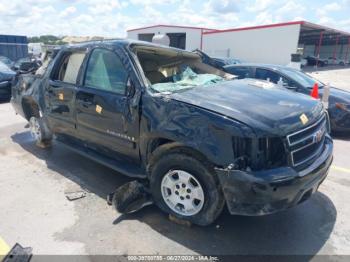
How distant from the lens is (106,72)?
12.4ft

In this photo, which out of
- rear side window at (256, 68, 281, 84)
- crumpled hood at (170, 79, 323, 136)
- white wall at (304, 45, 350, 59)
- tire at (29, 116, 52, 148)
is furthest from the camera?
white wall at (304, 45, 350, 59)

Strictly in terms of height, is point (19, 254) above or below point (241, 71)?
below

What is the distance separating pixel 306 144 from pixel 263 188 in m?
0.75

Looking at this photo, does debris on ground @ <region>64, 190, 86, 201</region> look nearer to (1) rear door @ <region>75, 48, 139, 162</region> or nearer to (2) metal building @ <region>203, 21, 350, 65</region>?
(1) rear door @ <region>75, 48, 139, 162</region>

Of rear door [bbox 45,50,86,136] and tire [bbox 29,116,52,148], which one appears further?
tire [bbox 29,116,52,148]

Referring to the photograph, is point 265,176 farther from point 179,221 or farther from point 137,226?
point 137,226

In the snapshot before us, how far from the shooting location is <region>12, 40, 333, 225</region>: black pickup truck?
8.55 feet

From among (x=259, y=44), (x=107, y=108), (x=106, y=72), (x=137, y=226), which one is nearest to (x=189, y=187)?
(x=137, y=226)

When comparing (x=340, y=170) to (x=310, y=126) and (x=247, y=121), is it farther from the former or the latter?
(x=247, y=121)

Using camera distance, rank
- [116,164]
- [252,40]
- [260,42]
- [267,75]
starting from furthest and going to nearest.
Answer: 1. [252,40]
2. [260,42]
3. [267,75]
4. [116,164]

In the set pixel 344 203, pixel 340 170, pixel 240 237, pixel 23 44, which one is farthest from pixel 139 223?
pixel 23 44

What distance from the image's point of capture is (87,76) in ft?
13.1

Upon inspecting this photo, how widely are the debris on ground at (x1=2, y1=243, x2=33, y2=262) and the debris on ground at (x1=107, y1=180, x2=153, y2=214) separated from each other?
37.6 inches

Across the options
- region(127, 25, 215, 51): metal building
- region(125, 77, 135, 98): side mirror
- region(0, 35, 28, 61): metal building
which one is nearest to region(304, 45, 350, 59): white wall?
region(127, 25, 215, 51): metal building
